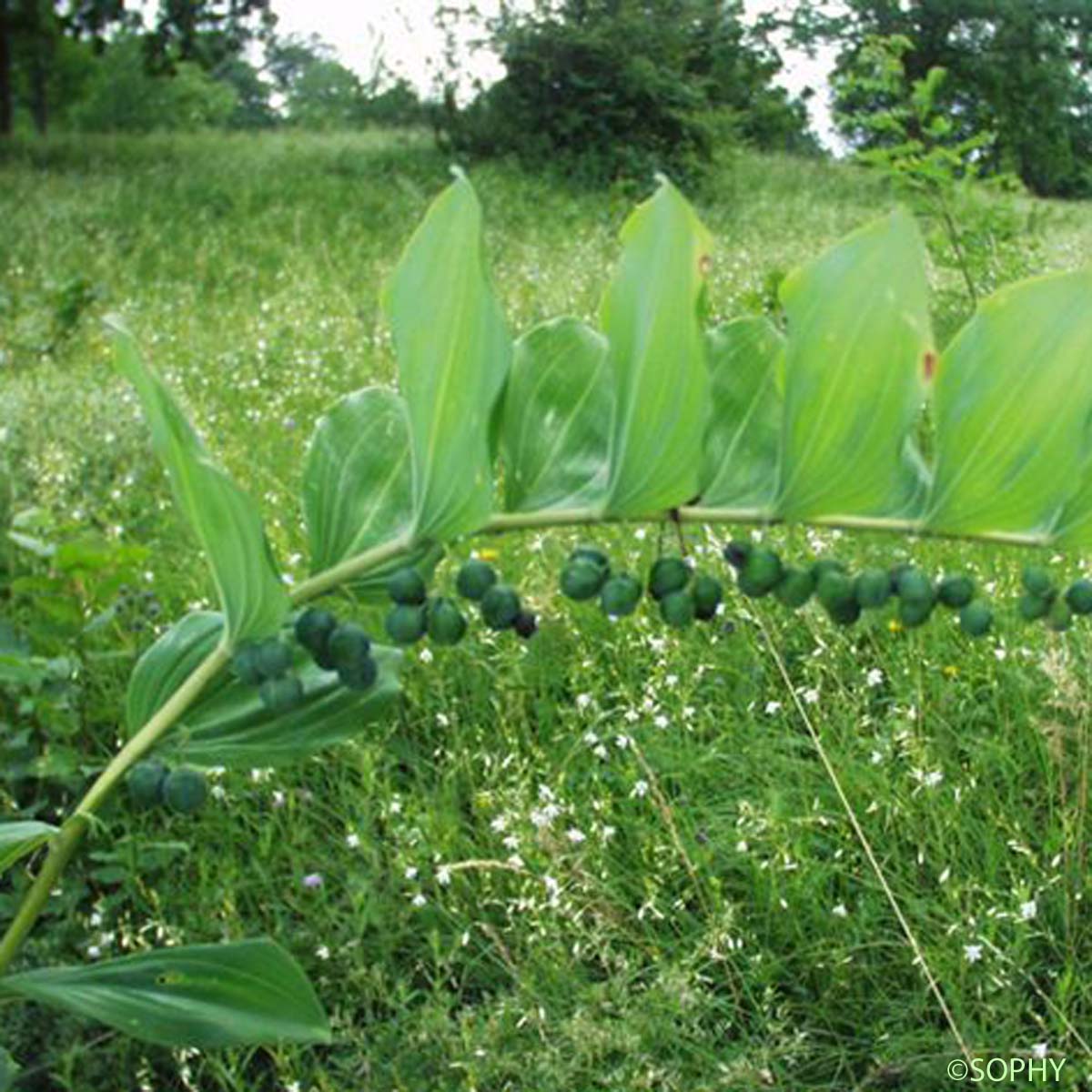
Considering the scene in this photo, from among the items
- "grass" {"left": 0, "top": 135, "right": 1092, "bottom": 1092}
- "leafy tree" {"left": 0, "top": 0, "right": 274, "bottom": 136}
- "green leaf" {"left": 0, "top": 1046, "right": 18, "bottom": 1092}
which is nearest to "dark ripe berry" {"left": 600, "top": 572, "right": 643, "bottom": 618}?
"green leaf" {"left": 0, "top": 1046, "right": 18, "bottom": 1092}

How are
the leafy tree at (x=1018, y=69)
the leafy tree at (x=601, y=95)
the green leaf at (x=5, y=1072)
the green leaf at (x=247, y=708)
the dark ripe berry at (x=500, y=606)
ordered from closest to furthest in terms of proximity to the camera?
the dark ripe berry at (x=500, y=606) < the green leaf at (x=247, y=708) < the green leaf at (x=5, y=1072) < the leafy tree at (x=601, y=95) < the leafy tree at (x=1018, y=69)

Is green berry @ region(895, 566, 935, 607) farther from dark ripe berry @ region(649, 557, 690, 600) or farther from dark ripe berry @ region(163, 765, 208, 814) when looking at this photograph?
dark ripe berry @ region(163, 765, 208, 814)

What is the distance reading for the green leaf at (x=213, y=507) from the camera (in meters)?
0.62

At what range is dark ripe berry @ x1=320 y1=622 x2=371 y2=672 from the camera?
70 centimetres

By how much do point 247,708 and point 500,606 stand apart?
226 mm

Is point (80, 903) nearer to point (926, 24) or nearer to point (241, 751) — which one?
point (241, 751)

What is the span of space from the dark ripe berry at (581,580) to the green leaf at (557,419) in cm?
4

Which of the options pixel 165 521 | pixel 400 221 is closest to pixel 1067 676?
pixel 165 521

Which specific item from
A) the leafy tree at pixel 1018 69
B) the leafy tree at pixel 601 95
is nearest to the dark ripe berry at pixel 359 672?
the leafy tree at pixel 601 95

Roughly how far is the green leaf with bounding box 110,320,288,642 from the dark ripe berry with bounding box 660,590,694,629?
0.61 ft

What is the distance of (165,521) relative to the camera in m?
4.29

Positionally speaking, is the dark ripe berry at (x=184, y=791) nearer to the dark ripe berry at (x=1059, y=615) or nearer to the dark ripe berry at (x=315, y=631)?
the dark ripe berry at (x=315, y=631)

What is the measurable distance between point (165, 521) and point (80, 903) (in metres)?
1.75

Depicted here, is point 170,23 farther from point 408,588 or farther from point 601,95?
point 408,588
